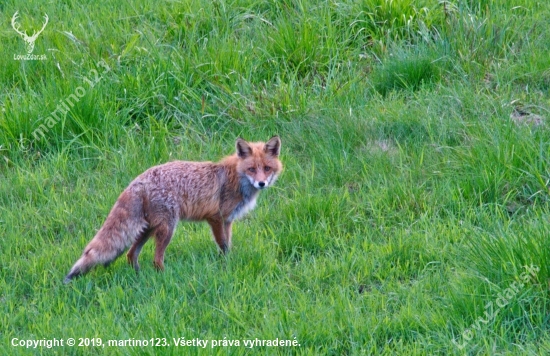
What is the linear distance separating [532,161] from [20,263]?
16.1 feet

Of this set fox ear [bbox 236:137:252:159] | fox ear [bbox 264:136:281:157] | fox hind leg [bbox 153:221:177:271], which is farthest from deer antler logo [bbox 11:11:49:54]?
fox hind leg [bbox 153:221:177:271]

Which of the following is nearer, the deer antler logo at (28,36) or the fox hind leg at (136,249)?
the fox hind leg at (136,249)

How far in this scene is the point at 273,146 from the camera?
8.19 metres

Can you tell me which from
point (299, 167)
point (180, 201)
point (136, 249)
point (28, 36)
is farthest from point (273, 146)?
point (28, 36)

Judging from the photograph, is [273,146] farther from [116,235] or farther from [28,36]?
[28,36]

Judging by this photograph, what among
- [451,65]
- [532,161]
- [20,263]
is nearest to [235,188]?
[20,263]

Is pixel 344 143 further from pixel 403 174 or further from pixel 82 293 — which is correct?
pixel 82 293

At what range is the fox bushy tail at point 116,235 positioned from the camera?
23.4 feet

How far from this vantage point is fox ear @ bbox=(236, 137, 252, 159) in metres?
8.05

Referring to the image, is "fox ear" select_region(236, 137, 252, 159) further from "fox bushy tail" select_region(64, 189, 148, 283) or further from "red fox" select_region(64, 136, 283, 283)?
"fox bushy tail" select_region(64, 189, 148, 283)

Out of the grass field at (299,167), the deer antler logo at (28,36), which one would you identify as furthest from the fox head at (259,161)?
the deer antler logo at (28,36)

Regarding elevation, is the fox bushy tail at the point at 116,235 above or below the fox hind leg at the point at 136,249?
above

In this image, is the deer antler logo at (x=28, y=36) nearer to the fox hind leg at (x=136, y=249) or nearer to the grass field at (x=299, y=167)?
the grass field at (x=299, y=167)

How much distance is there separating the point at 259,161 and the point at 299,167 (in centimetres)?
99
